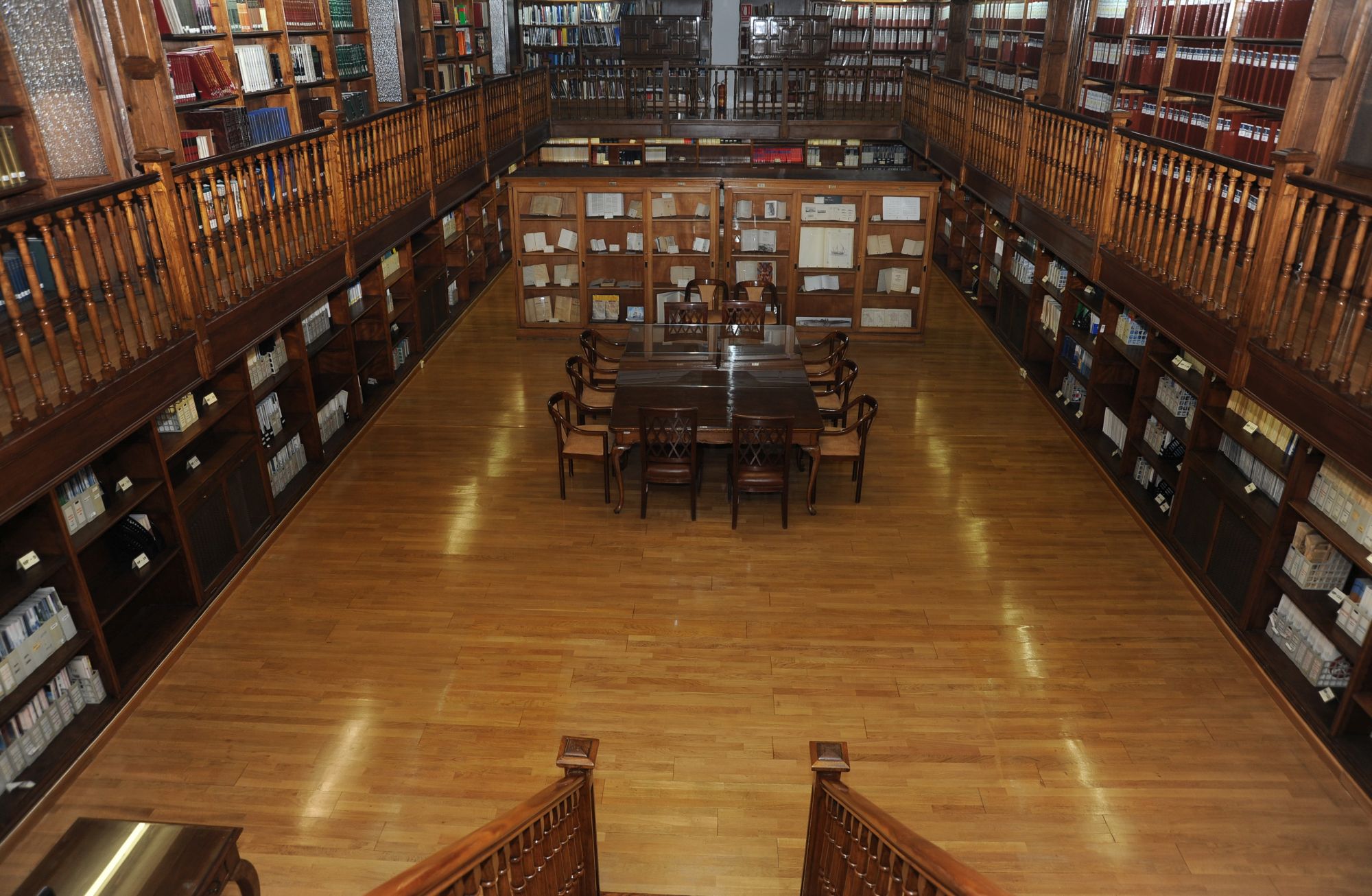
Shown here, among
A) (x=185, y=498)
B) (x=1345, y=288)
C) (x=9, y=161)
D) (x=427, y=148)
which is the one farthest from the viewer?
(x=427, y=148)

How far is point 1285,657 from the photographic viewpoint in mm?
4629

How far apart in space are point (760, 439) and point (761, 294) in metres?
3.66

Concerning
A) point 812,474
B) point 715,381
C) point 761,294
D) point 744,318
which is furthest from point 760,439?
point 761,294

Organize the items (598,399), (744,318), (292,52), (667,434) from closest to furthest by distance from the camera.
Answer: (667,434) < (598,399) < (292,52) < (744,318)

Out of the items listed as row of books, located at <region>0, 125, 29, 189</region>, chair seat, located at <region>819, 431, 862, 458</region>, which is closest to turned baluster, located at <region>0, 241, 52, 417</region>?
row of books, located at <region>0, 125, 29, 189</region>

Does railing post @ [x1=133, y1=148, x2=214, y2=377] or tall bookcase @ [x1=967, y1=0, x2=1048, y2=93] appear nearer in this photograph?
railing post @ [x1=133, y1=148, x2=214, y2=377]

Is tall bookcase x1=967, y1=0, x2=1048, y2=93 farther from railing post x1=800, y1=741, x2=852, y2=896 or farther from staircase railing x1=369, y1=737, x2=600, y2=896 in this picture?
staircase railing x1=369, y1=737, x2=600, y2=896

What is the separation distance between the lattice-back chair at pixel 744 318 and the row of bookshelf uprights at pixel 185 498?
3.01 metres

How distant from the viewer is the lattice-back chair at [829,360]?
7.50m

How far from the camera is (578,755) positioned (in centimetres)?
282

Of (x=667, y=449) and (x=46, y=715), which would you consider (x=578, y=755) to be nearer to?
(x=46, y=715)

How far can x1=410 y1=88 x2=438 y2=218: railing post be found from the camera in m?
7.64

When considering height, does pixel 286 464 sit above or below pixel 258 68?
below

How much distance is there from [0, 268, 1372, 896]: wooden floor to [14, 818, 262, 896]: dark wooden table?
2.30ft
